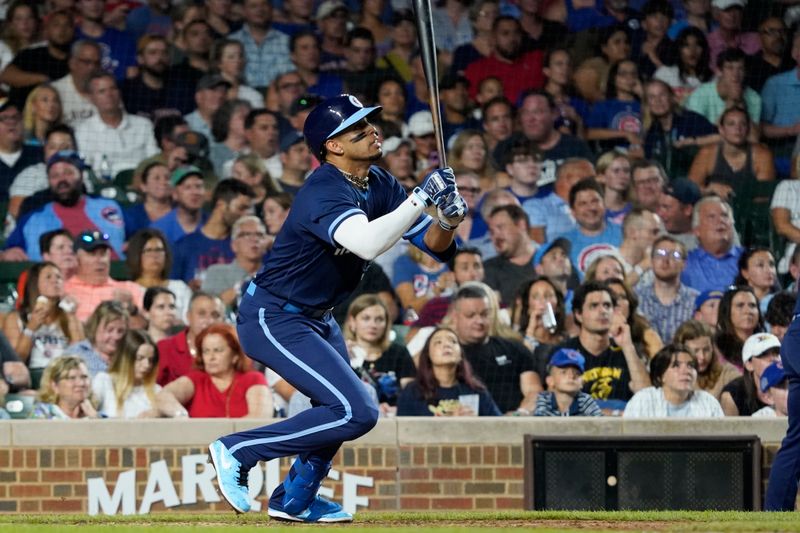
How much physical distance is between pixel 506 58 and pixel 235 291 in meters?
3.09

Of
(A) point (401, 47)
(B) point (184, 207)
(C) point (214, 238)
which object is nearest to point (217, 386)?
(C) point (214, 238)

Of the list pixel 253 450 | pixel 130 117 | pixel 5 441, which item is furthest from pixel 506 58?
pixel 253 450

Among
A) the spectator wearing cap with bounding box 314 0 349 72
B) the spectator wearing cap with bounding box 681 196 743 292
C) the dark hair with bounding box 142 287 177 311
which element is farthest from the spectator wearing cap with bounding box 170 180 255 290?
the spectator wearing cap with bounding box 681 196 743 292

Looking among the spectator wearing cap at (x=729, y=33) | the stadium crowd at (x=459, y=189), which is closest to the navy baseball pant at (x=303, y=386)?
the stadium crowd at (x=459, y=189)

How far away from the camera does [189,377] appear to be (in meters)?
10.0

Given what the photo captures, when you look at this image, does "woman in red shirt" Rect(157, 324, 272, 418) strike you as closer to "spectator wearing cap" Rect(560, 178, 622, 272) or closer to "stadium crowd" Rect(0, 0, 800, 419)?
"stadium crowd" Rect(0, 0, 800, 419)

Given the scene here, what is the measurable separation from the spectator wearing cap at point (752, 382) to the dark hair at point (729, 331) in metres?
0.13

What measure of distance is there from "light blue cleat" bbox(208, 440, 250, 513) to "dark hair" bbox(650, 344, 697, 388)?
4257mm

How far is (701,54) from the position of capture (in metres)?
12.0

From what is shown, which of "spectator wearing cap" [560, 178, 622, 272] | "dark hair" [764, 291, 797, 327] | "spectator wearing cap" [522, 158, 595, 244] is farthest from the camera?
"spectator wearing cap" [522, 158, 595, 244]

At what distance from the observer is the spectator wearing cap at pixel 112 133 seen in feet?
37.7

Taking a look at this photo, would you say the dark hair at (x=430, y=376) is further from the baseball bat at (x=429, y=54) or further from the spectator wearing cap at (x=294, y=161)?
the baseball bat at (x=429, y=54)

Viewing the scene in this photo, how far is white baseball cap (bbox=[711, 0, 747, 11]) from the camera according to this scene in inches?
483

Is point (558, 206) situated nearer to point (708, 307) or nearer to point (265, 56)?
point (708, 307)
